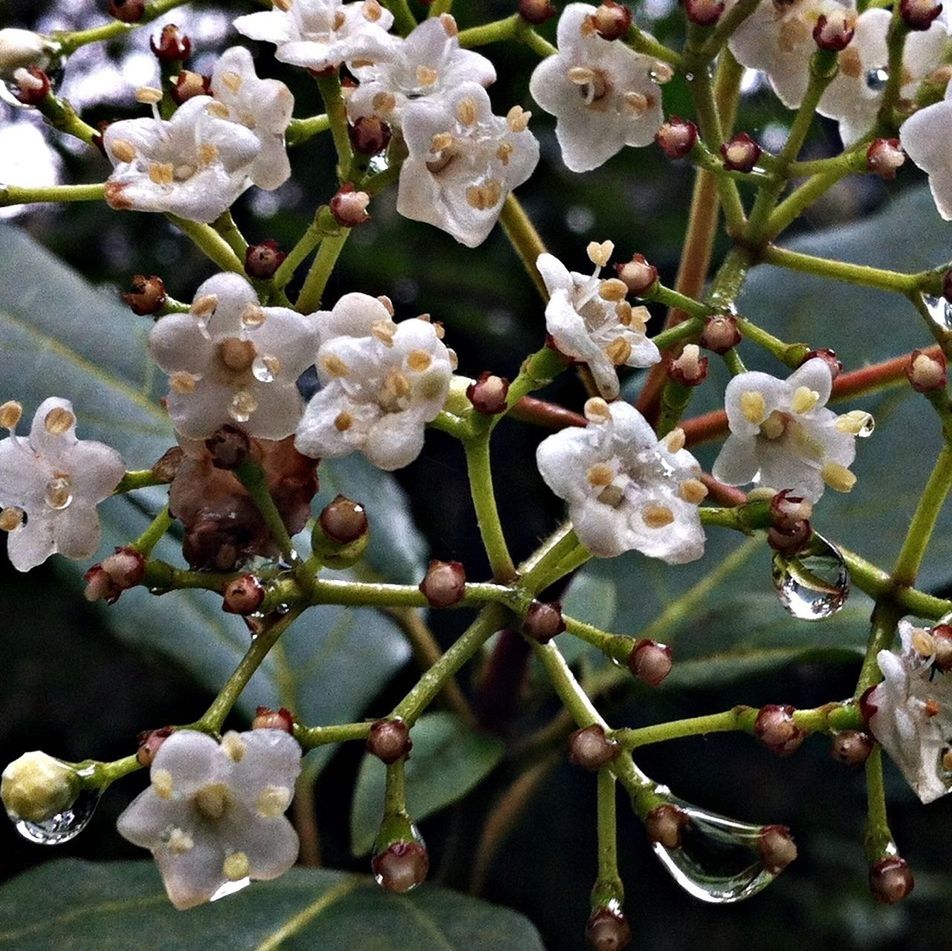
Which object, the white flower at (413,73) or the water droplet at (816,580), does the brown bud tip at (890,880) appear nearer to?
the water droplet at (816,580)

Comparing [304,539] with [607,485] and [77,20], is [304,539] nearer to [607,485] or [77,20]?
[607,485]

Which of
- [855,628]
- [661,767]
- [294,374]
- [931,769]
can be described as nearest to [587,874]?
[661,767]

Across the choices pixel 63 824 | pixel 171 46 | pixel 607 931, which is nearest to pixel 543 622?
pixel 607 931

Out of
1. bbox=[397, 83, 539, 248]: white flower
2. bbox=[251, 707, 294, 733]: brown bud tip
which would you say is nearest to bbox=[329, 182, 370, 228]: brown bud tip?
bbox=[397, 83, 539, 248]: white flower

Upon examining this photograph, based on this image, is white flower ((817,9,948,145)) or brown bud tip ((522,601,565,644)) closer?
brown bud tip ((522,601,565,644))

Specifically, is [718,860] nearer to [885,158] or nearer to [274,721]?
[274,721]

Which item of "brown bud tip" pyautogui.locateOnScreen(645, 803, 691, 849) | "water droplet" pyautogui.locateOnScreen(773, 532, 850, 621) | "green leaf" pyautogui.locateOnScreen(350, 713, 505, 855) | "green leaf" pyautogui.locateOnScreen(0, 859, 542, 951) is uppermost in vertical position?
"water droplet" pyautogui.locateOnScreen(773, 532, 850, 621)

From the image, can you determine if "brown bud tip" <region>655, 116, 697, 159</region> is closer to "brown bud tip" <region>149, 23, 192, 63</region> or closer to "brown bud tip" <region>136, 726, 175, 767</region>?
"brown bud tip" <region>149, 23, 192, 63</region>

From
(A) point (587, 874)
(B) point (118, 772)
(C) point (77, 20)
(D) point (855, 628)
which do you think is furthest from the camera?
(A) point (587, 874)

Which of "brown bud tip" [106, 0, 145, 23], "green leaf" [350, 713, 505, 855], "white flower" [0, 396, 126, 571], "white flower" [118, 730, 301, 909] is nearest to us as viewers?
"white flower" [118, 730, 301, 909]
